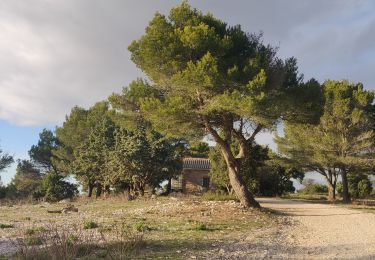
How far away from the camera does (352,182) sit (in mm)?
44031

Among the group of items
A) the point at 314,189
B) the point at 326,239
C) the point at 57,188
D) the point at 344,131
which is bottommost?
the point at 326,239

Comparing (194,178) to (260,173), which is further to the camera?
(194,178)

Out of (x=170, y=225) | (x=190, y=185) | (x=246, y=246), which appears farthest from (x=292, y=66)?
(x=190, y=185)

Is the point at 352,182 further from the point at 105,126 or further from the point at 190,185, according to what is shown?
the point at 105,126

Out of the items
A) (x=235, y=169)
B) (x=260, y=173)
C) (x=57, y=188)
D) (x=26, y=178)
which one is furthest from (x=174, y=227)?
(x=26, y=178)

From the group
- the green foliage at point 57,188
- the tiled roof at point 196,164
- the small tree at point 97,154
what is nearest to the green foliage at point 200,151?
the tiled roof at point 196,164

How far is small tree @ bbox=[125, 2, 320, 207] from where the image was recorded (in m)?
15.9

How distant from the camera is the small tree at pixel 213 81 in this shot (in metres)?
15.9

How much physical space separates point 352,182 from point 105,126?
25.6m

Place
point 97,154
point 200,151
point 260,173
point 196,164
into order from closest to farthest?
point 97,154 → point 260,173 → point 196,164 → point 200,151

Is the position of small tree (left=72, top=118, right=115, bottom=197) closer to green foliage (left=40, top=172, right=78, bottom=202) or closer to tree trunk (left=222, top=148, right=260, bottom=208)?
green foliage (left=40, top=172, right=78, bottom=202)

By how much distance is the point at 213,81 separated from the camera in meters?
15.9

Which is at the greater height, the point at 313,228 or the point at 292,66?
the point at 292,66

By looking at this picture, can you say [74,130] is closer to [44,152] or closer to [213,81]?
[44,152]
